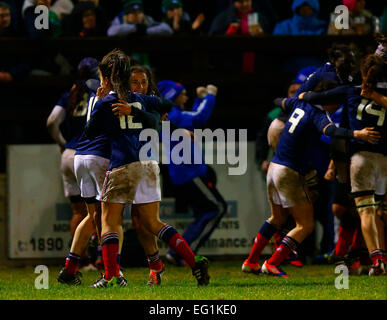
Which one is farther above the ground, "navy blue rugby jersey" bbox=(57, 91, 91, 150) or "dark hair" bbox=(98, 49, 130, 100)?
"dark hair" bbox=(98, 49, 130, 100)

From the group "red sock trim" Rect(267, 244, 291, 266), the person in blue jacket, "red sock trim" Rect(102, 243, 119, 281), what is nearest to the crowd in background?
the person in blue jacket

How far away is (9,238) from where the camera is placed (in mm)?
10930

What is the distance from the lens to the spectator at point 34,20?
36.0 ft

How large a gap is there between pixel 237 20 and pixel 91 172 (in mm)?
4359

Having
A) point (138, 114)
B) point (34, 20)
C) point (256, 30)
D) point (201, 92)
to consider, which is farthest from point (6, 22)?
point (138, 114)

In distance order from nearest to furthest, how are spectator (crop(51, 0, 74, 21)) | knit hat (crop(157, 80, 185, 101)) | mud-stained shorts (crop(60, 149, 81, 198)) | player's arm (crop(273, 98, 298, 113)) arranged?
player's arm (crop(273, 98, 298, 113)), mud-stained shorts (crop(60, 149, 81, 198)), knit hat (crop(157, 80, 185, 101)), spectator (crop(51, 0, 74, 21))

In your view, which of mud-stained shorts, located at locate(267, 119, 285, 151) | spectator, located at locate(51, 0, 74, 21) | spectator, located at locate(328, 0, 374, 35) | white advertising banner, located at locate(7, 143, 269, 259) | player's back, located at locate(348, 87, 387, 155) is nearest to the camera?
player's back, located at locate(348, 87, 387, 155)

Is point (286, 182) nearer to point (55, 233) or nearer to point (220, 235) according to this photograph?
point (220, 235)

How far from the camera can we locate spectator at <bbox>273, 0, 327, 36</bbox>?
1152 centimetres

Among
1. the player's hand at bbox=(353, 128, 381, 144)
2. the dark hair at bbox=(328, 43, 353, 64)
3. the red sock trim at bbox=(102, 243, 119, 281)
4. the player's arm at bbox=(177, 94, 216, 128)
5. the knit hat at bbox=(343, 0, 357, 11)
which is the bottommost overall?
the red sock trim at bbox=(102, 243, 119, 281)

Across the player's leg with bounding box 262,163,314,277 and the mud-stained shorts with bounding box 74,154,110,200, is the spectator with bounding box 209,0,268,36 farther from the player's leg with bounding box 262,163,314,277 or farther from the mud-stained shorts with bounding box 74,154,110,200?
the mud-stained shorts with bounding box 74,154,110,200
